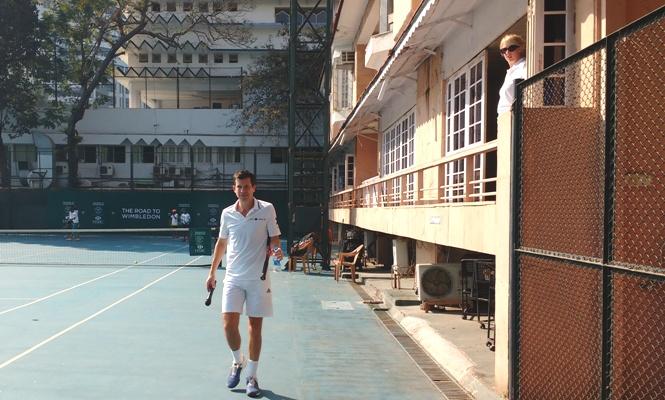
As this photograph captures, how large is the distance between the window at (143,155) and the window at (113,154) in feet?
2.96

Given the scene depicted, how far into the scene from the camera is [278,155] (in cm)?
5119

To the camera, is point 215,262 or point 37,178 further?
point 37,178

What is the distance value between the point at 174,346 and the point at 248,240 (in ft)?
10.3

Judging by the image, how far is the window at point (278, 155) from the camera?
50.8m

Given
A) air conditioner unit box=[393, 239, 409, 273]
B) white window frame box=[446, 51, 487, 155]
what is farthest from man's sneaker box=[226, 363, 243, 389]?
air conditioner unit box=[393, 239, 409, 273]

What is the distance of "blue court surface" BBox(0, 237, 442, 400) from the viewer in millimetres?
6789

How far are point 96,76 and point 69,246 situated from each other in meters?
19.4

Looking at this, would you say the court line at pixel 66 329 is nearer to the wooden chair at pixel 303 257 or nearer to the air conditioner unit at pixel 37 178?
the wooden chair at pixel 303 257

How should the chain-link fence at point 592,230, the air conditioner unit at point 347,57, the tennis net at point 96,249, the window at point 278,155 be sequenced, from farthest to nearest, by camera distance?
the window at point 278,155
the air conditioner unit at point 347,57
the tennis net at point 96,249
the chain-link fence at point 592,230

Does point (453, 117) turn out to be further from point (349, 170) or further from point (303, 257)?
point (349, 170)

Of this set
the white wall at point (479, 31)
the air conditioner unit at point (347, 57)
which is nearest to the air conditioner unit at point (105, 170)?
the air conditioner unit at point (347, 57)

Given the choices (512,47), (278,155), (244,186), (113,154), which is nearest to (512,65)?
(512,47)

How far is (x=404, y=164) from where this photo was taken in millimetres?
17406

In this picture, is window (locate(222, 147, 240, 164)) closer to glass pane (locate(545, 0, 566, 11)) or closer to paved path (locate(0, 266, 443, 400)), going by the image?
paved path (locate(0, 266, 443, 400))
